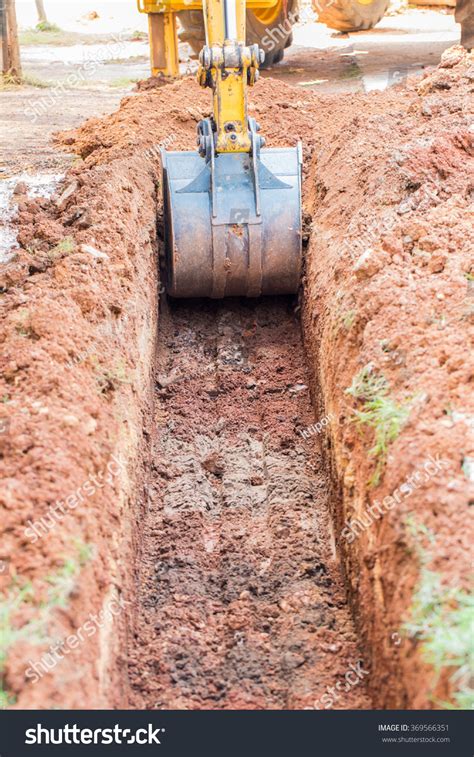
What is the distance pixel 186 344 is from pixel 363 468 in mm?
2598

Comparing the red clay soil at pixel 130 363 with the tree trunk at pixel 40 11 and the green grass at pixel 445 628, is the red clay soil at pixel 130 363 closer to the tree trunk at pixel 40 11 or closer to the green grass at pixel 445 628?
the green grass at pixel 445 628

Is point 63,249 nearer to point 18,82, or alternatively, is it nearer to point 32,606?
point 32,606

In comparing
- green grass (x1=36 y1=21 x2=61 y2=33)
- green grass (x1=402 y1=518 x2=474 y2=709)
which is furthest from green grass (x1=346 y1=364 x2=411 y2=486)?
green grass (x1=36 y1=21 x2=61 y2=33)

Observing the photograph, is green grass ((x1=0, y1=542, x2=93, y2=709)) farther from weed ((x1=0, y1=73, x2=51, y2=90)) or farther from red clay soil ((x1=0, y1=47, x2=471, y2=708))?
weed ((x1=0, y1=73, x2=51, y2=90))

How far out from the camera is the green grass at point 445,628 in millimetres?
2428

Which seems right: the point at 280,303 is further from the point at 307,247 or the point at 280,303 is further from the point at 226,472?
the point at 226,472

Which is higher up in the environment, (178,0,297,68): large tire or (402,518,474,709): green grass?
(178,0,297,68): large tire

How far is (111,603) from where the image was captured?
131 inches

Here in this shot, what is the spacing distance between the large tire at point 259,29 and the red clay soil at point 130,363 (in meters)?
4.96

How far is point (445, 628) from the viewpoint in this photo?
259cm

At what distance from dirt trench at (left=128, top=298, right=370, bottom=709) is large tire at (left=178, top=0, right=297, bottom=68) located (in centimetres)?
711

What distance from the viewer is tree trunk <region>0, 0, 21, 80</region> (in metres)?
12.5

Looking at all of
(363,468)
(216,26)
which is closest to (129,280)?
(216,26)

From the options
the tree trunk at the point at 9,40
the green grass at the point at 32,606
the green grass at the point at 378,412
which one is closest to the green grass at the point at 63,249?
the green grass at the point at 378,412
